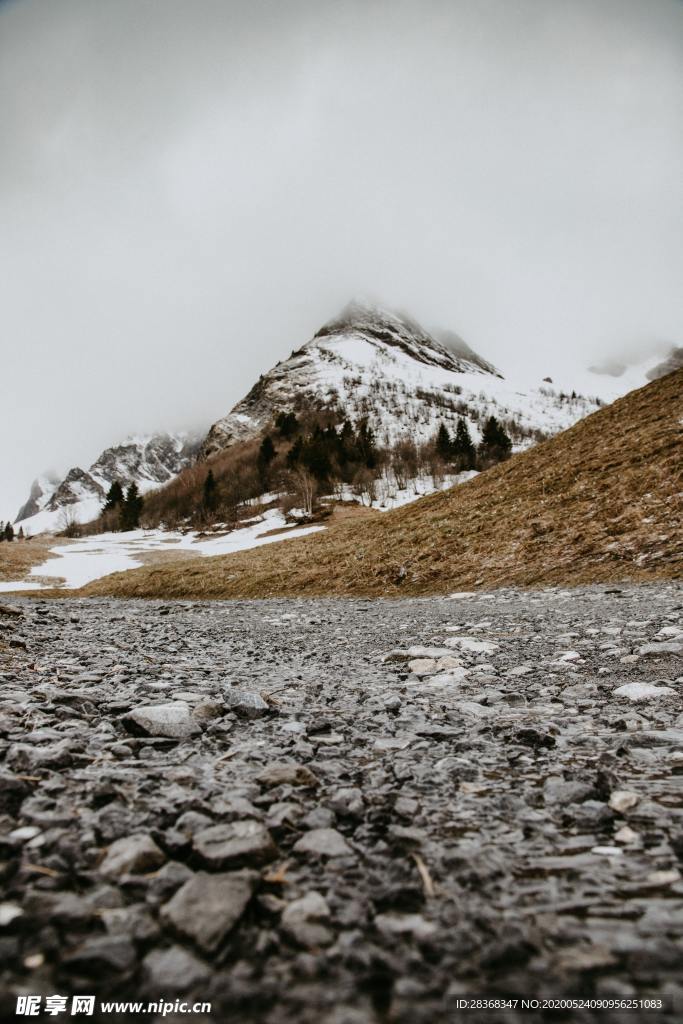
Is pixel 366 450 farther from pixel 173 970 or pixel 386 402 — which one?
pixel 173 970

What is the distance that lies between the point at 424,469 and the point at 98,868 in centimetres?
11173

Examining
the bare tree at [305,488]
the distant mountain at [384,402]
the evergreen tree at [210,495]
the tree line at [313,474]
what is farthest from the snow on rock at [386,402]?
the evergreen tree at [210,495]

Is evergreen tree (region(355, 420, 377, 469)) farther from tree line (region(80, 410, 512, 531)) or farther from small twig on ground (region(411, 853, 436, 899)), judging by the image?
small twig on ground (region(411, 853, 436, 899))

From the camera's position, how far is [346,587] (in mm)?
17641

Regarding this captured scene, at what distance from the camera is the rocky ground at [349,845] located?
4.23 ft

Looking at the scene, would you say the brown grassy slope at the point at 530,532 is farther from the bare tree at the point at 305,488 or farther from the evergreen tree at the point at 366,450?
the evergreen tree at the point at 366,450

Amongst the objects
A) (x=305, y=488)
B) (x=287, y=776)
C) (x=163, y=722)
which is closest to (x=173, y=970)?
(x=287, y=776)

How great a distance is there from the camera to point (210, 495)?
11438cm

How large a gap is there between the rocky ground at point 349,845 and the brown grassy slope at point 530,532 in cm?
947

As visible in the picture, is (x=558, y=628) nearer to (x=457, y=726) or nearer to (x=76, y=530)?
(x=457, y=726)

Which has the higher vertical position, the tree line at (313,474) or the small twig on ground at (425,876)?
the tree line at (313,474)

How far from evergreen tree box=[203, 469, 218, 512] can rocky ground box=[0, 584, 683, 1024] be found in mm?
111415

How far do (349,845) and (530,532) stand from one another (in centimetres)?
1533

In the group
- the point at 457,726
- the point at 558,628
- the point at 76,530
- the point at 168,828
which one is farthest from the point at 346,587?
the point at 76,530
